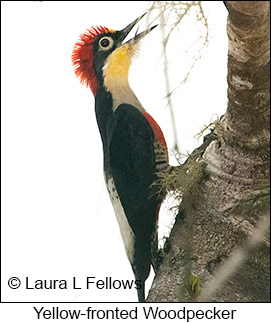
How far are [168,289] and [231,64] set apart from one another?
2.51 feet

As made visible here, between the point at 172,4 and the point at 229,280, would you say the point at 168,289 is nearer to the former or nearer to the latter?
the point at 229,280

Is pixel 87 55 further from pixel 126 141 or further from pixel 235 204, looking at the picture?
pixel 235 204

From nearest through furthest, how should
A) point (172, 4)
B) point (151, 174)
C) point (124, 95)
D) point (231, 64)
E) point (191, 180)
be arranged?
point (172, 4) < point (231, 64) < point (191, 180) < point (151, 174) < point (124, 95)

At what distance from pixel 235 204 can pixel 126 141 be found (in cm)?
67

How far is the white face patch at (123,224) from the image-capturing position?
2361mm

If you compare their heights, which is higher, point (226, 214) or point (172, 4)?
point (172, 4)

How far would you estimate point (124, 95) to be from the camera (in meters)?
2.58

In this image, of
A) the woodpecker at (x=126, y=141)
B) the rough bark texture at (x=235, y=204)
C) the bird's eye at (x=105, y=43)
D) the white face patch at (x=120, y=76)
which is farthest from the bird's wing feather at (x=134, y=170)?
the bird's eye at (x=105, y=43)

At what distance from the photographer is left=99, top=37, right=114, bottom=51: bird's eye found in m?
2.67

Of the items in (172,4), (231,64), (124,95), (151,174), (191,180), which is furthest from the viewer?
(124,95)

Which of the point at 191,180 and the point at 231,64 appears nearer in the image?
the point at 231,64

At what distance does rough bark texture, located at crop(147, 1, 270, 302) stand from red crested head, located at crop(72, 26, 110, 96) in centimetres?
85
